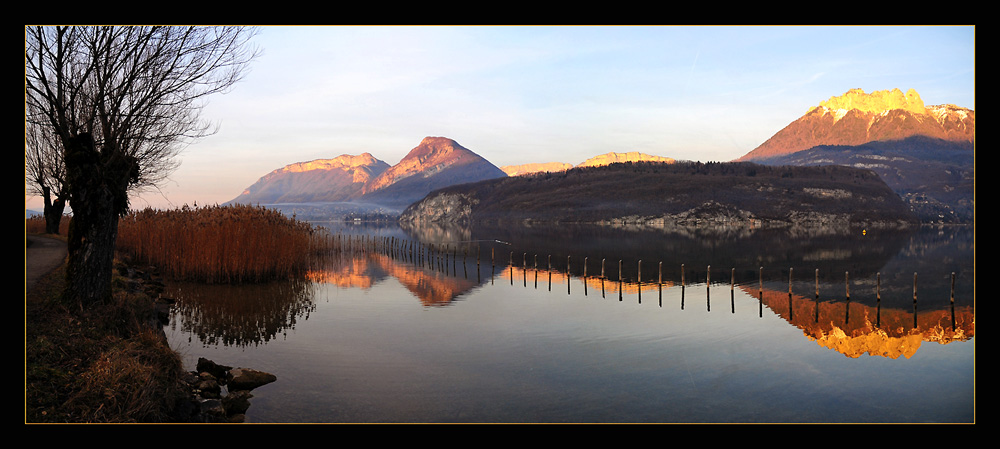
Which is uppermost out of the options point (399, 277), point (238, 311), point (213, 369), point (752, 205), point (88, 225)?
point (752, 205)

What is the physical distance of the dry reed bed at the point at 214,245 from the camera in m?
28.8

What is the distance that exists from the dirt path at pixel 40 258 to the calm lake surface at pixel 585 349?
4.27 meters

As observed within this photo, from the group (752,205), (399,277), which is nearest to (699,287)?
(399,277)

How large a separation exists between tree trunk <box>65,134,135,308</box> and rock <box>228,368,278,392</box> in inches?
139

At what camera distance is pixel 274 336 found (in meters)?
20.3

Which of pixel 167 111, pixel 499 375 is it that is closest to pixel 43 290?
pixel 167 111

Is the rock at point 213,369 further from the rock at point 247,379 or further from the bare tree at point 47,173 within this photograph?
the bare tree at point 47,173

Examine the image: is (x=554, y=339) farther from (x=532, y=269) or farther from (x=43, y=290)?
(x=532, y=269)

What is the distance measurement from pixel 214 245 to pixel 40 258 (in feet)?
24.0

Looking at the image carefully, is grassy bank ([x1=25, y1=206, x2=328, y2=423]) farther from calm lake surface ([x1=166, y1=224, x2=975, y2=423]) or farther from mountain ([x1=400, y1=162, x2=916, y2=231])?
mountain ([x1=400, y1=162, x2=916, y2=231])

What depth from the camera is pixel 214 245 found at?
2869 centimetres

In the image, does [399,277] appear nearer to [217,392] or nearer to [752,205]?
[217,392]
